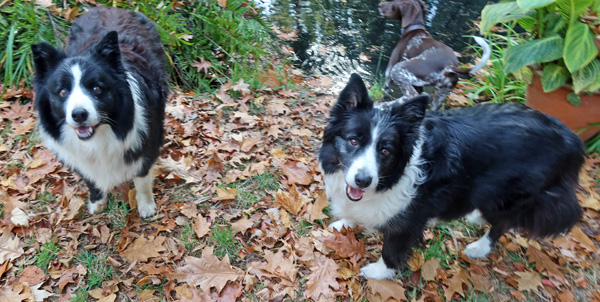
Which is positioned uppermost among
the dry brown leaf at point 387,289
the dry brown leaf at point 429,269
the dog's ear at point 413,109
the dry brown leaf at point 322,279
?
the dog's ear at point 413,109

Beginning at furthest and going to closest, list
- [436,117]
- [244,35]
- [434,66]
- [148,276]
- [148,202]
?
[244,35] < [434,66] < [148,202] < [148,276] < [436,117]

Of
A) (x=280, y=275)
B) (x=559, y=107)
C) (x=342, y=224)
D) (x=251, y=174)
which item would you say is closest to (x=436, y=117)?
(x=342, y=224)

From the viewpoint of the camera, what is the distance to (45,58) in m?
2.29

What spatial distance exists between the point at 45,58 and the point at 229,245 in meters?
1.84

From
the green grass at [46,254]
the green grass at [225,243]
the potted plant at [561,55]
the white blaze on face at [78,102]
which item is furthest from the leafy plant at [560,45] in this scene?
the green grass at [46,254]

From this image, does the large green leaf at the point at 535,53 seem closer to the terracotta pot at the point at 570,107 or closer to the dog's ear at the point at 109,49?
the terracotta pot at the point at 570,107

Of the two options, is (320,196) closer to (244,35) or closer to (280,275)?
(280,275)

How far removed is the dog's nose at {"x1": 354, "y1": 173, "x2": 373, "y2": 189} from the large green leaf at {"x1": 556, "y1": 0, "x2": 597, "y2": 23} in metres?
2.93

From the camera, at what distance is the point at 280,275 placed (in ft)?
8.71

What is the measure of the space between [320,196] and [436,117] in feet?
4.30

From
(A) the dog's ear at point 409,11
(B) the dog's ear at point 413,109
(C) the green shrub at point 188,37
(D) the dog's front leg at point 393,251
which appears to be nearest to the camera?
(B) the dog's ear at point 413,109

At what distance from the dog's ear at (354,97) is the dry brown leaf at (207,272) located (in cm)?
146

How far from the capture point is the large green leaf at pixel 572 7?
3275 mm

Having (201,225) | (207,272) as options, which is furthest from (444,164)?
(201,225)
